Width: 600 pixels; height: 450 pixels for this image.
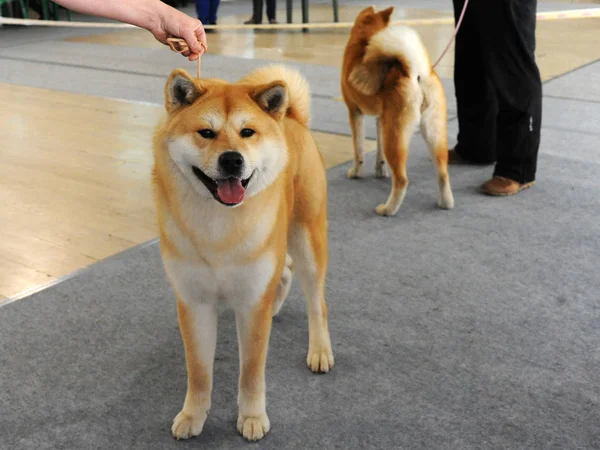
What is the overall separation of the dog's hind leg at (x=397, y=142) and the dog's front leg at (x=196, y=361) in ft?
4.50

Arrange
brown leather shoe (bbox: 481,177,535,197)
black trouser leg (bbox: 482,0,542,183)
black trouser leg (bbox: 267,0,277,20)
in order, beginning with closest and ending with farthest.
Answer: black trouser leg (bbox: 482,0,542,183) < brown leather shoe (bbox: 481,177,535,197) < black trouser leg (bbox: 267,0,277,20)

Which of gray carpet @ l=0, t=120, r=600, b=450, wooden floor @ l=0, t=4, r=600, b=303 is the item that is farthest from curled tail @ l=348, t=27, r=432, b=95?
wooden floor @ l=0, t=4, r=600, b=303

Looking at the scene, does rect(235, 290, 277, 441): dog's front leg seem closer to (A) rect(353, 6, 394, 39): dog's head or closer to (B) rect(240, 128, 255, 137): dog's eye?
(B) rect(240, 128, 255, 137): dog's eye

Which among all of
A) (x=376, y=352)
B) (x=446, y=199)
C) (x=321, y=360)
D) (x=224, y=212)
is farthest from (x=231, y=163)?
(x=446, y=199)

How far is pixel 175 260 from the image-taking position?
4.54 feet

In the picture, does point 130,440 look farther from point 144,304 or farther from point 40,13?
point 40,13

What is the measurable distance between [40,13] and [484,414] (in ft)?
29.9

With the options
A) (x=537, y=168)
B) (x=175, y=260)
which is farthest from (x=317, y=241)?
(x=537, y=168)

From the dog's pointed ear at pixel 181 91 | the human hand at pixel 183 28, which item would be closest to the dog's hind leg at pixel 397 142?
the human hand at pixel 183 28

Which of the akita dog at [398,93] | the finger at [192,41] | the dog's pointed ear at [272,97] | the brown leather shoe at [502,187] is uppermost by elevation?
the finger at [192,41]

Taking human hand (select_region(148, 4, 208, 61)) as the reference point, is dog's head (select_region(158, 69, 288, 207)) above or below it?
below

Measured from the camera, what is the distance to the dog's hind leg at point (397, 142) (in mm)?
2588

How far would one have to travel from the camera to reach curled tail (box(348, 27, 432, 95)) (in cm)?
255

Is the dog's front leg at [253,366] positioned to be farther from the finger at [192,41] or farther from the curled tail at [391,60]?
the curled tail at [391,60]
